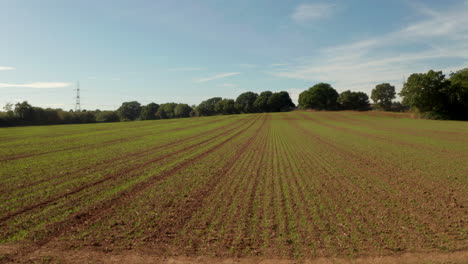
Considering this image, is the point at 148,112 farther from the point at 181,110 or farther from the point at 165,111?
the point at 181,110

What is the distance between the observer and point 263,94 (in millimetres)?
156375

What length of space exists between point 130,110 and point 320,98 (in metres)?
124

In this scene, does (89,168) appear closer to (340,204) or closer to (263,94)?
(340,204)

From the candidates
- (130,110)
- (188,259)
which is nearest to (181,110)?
(130,110)

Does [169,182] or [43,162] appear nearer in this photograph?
[169,182]

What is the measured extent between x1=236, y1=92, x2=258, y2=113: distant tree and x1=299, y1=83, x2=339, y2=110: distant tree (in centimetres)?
3347

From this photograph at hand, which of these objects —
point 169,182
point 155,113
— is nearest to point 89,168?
point 169,182

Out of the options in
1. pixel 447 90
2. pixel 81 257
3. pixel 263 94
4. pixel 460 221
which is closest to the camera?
pixel 81 257

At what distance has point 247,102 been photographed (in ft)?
536

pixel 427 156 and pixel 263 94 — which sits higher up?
pixel 263 94

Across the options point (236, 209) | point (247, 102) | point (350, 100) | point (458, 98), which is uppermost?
point (247, 102)

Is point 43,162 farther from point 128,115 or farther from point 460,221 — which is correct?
point 128,115

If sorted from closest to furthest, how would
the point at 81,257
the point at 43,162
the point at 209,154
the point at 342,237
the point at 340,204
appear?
the point at 81,257 → the point at 342,237 → the point at 340,204 → the point at 43,162 → the point at 209,154

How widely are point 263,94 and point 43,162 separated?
14616 centimetres
